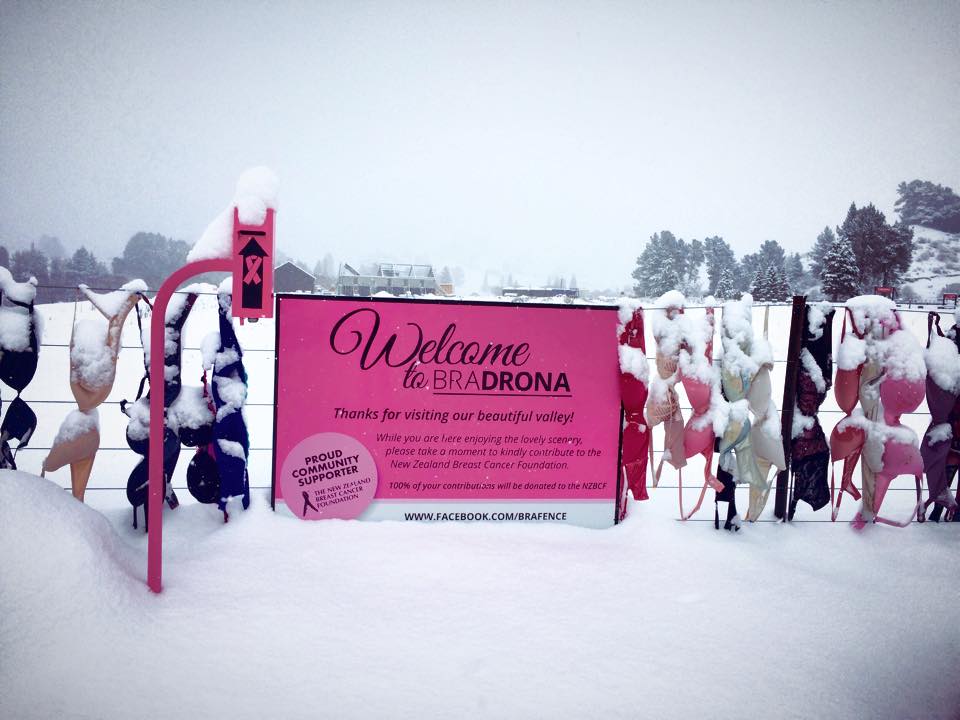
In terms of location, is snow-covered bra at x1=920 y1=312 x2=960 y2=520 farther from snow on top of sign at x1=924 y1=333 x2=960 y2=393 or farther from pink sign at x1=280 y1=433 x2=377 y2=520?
pink sign at x1=280 y1=433 x2=377 y2=520

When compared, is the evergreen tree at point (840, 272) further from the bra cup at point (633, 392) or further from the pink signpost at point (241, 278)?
the pink signpost at point (241, 278)

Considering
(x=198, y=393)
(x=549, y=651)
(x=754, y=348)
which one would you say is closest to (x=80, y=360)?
(x=198, y=393)

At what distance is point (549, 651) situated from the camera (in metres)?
1.71

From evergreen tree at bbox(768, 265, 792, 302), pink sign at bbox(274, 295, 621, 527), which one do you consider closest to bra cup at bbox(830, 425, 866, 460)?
pink sign at bbox(274, 295, 621, 527)

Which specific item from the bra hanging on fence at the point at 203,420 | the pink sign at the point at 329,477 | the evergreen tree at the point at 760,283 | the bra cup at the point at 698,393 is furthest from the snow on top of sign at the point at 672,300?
the evergreen tree at the point at 760,283

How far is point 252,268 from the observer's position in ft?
5.53

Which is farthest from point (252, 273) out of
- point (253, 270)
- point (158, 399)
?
point (158, 399)

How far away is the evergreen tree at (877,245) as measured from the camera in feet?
39.3

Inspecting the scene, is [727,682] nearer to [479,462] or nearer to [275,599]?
[479,462]

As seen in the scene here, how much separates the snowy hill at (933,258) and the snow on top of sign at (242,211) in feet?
33.4

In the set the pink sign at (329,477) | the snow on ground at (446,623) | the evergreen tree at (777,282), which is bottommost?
the snow on ground at (446,623)

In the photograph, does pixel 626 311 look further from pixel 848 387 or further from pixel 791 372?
pixel 848 387

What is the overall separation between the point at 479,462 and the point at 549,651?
3.19 ft

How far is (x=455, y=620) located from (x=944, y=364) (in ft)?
9.49
